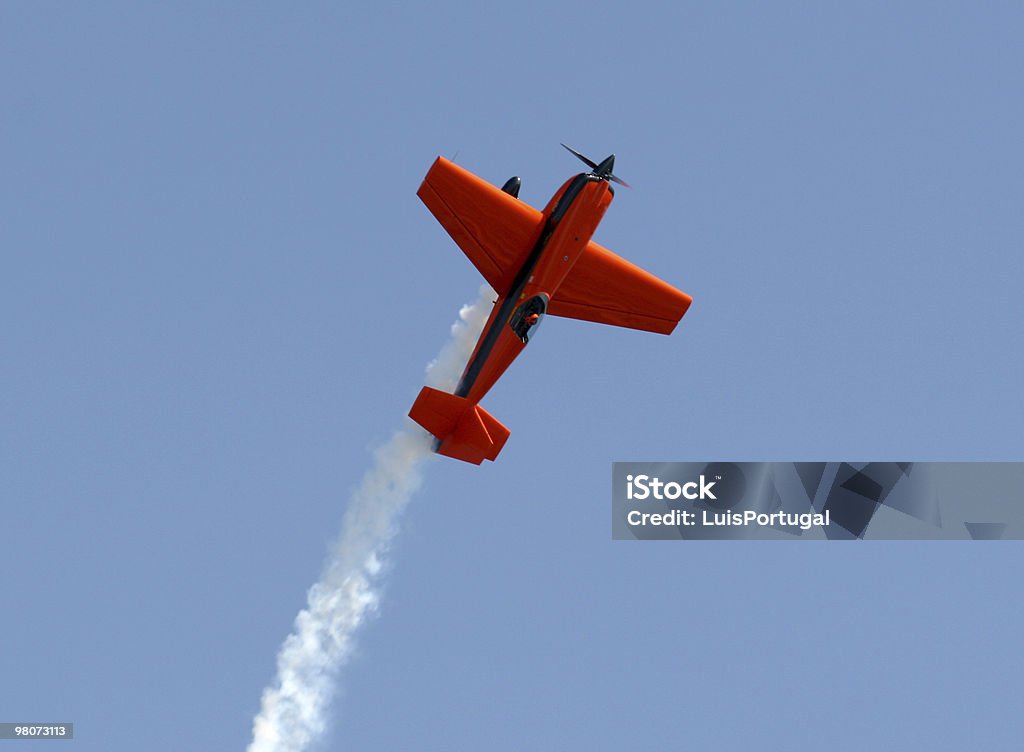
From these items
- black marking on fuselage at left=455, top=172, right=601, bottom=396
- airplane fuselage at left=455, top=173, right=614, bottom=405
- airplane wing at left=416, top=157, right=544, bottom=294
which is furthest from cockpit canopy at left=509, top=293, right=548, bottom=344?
airplane wing at left=416, top=157, right=544, bottom=294

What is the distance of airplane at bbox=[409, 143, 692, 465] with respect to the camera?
1855 inches

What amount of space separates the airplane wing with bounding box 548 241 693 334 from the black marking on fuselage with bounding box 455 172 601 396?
211 centimetres

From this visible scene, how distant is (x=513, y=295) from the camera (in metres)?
48.1

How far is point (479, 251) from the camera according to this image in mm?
48469

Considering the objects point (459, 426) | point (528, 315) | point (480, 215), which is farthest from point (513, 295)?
point (459, 426)

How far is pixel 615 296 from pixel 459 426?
20.5 ft

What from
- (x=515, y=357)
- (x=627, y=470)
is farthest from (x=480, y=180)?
(x=627, y=470)

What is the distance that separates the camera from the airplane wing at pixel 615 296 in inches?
1972

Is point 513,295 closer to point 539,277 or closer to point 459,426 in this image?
point 539,277

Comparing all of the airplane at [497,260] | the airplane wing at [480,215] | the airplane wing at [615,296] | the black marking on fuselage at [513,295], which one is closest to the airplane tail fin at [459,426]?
the airplane at [497,260]

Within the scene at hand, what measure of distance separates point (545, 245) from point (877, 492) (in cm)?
1227

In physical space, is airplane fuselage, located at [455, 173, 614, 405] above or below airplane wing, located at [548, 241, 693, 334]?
below

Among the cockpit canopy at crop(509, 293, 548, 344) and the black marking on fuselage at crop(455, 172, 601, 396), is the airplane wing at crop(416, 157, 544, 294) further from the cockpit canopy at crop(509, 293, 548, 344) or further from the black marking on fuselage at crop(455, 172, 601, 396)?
the cockpit canopy at crop(509, 293, 548, 344)

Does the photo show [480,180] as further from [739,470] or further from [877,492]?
[877,492]
